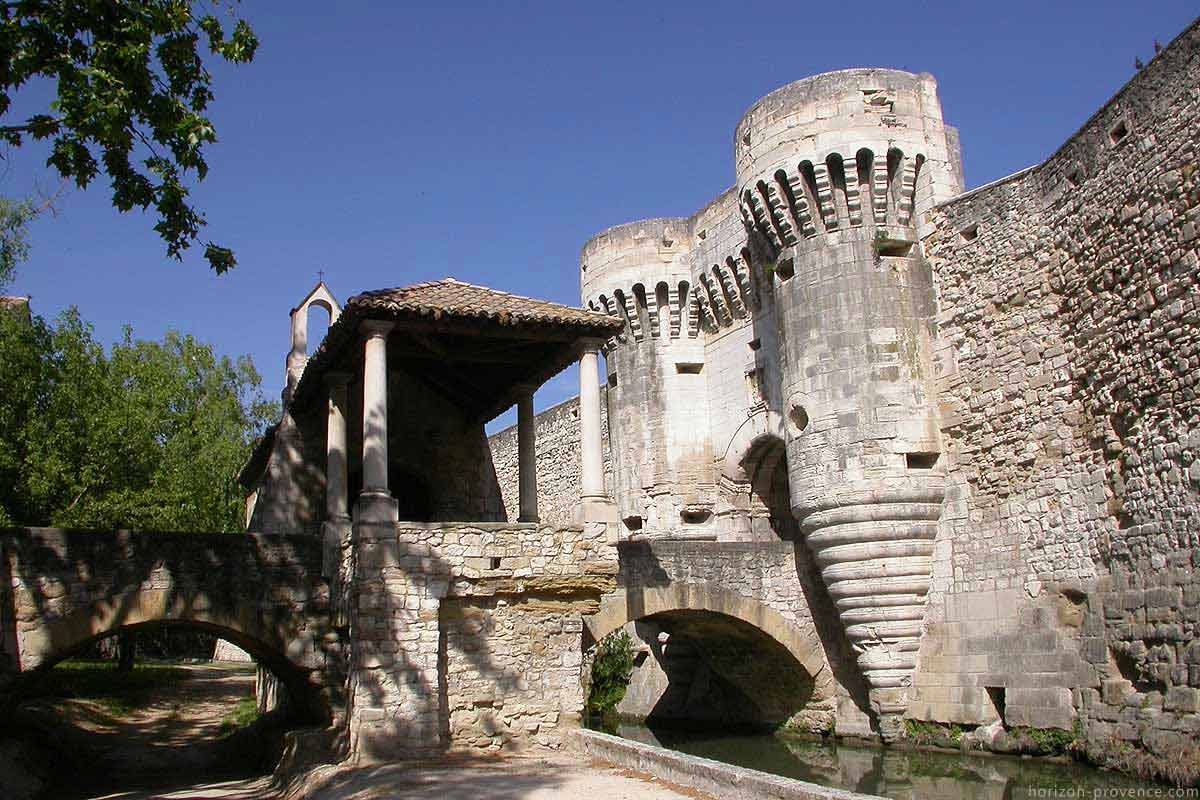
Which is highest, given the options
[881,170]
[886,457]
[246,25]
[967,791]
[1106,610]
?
[881,170]

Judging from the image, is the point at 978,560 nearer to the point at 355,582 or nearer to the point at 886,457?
the point at 886,457

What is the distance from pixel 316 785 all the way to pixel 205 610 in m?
3.02

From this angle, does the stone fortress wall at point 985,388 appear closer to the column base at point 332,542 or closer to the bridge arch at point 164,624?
the column base at point 332,542

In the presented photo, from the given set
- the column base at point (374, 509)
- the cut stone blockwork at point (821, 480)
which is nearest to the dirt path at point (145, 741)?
the cut stone blockwork at point (821, 480)

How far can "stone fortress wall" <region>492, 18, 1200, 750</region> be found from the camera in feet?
40.2

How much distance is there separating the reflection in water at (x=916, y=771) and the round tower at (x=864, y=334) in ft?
3.52

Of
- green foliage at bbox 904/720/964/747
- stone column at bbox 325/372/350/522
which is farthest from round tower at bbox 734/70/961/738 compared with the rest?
stone column at bbox 325/372/350/522

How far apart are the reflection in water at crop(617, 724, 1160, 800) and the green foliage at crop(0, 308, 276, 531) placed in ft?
40.0

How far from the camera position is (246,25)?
8859 millimetres

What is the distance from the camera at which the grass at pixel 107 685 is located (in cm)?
2045

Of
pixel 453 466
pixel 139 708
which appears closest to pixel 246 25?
pixel 453 466

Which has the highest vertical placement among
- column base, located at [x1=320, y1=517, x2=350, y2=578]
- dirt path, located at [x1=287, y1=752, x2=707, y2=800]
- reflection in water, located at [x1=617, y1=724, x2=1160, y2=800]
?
column base, located at [x1=320, y1=517, x2=350, y2=578]

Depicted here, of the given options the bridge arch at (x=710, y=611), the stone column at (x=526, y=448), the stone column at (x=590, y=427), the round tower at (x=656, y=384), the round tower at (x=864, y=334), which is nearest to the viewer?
the stone column at (x=590, y=427)

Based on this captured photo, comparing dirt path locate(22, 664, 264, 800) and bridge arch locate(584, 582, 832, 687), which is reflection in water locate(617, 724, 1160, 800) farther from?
dirt path locate(22, 664, 264, 800)
